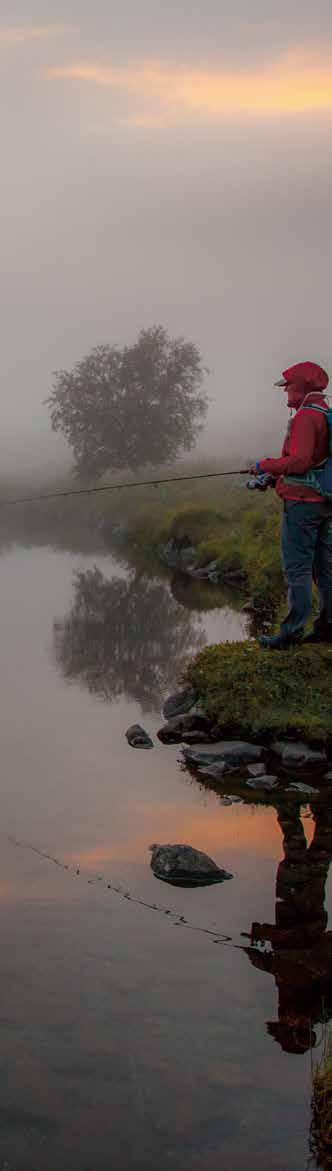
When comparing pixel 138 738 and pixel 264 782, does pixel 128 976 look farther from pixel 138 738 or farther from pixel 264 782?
pixel 138 738

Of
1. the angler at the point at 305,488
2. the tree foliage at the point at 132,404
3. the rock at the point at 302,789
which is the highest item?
the tree foliage at the point at 132,404

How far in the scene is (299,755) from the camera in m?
11.2

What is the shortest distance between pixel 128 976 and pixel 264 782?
4137 millimetres

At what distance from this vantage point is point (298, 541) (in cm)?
1170

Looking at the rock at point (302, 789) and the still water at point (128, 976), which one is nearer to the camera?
the still water at point (128, 976)

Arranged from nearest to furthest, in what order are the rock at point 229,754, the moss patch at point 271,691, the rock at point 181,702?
the rock at point 229,754
the moss patch at point 271,691
the rock at point 181,702

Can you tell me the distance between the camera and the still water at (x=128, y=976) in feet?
17.0

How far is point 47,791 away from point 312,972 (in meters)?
4.45

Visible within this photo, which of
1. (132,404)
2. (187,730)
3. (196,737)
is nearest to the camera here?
(196,737)

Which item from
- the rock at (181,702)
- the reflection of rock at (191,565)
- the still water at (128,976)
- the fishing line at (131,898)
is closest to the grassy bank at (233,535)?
the reflection of rock at (191,565)

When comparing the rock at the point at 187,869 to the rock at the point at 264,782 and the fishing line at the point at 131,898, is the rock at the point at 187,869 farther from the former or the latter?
the rock at the point at 264,782

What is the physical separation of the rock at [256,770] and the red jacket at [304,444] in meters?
3.19

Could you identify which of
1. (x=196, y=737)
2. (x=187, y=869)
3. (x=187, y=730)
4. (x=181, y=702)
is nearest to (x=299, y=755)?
(x=196, y=737)

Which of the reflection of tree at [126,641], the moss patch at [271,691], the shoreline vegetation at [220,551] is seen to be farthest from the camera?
the reflection of tree at [126,641]
